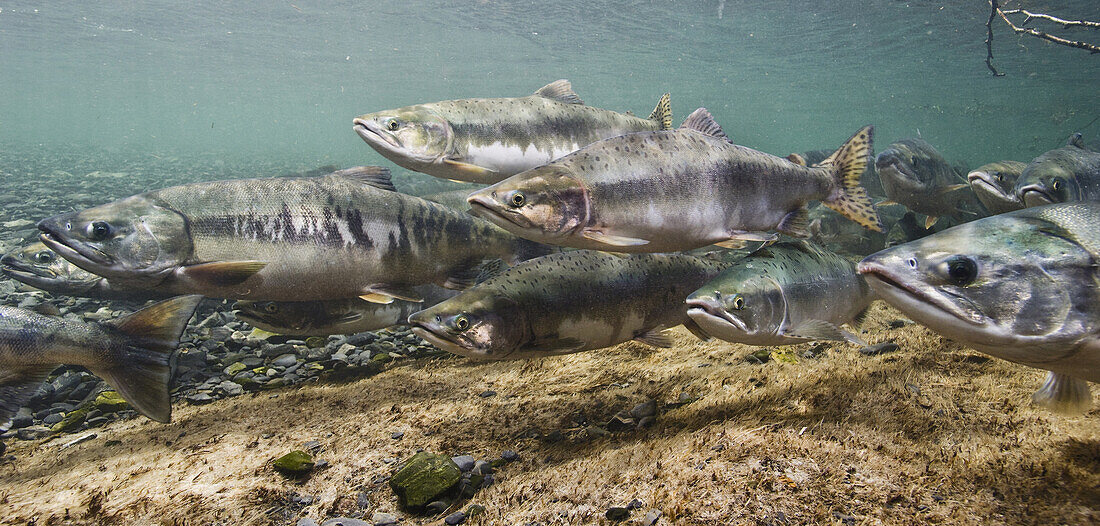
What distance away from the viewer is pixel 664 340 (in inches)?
136

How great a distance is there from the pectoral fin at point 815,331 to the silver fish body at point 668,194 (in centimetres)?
59

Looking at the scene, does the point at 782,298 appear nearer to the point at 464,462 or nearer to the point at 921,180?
the point at 464,462

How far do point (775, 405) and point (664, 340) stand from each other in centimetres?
98

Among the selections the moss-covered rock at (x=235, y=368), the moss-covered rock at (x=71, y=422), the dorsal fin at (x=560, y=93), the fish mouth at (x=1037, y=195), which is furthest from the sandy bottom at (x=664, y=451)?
the dorsal fin at (x=560, y=93)

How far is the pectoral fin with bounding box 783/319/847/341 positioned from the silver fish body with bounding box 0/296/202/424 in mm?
3666

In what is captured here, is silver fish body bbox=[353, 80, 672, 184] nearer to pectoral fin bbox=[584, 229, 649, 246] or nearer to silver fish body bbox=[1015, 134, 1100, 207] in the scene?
pectoral fin bbox=[584, 229, 649, 246]

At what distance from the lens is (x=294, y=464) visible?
250 cm

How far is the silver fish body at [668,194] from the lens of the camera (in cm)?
257

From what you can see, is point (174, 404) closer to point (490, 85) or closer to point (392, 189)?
point (392, 189)

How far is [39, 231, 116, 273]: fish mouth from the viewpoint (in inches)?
115

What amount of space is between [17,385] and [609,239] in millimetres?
3945

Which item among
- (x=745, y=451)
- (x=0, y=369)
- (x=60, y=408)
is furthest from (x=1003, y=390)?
(x=60, y=408)

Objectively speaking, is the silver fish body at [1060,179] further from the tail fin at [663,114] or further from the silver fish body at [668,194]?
the tail fin at [663,114]

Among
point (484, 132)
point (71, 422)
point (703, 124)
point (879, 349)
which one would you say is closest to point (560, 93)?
point (484, 132)
